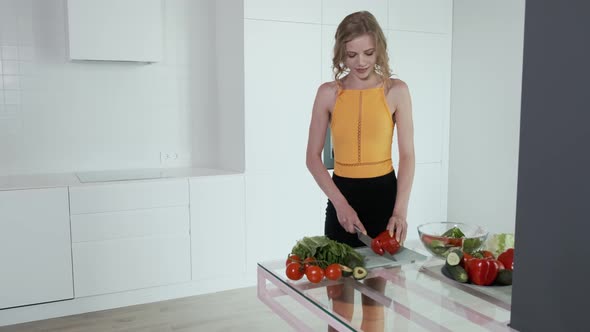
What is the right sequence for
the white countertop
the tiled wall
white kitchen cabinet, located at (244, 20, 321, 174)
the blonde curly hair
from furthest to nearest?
white kitchen cabinet, located at (244, 20, 321, 174) → the tiled wall → the white countertop → the blonde curly hair

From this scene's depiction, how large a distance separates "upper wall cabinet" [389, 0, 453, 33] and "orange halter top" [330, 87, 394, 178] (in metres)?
2.25

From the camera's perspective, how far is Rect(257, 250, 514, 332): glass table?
1084 millimetres

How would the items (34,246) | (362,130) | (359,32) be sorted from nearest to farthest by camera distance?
(359,32) < (362,130) < (34,246)

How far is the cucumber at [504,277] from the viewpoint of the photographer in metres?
1.29

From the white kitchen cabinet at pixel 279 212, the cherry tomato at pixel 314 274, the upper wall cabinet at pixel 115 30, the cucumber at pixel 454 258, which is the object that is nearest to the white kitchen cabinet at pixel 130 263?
the white kitchen cabinet at pixel 279 212

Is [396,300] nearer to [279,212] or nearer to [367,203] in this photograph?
[367,203]

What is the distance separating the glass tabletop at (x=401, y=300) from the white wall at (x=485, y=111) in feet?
9.20

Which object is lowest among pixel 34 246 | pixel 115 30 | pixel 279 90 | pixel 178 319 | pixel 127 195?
pixel 178 319

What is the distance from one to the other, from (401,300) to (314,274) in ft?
0.73

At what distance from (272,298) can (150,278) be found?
2.17 metres

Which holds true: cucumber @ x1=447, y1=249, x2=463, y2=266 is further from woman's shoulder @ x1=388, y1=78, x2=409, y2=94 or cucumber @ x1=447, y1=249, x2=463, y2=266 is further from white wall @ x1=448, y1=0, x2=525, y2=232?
white wall @ x1=448, y1=0, x2=525, y2=232

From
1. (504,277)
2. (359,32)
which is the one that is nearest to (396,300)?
(504,277)

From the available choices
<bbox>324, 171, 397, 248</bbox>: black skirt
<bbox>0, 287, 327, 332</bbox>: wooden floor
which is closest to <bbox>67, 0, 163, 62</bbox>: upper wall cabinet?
<bbox>0, 287, 327, 332</bbox>: wooden floor

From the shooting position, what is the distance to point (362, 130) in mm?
1994
